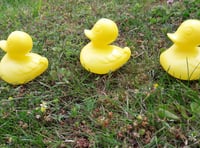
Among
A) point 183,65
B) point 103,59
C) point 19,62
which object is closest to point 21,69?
point 19,62

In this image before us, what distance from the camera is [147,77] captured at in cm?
224

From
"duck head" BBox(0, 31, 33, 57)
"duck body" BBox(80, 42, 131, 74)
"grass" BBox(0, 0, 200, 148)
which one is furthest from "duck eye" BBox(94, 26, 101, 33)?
"duck head" BBox(0, 31, 33, 57)

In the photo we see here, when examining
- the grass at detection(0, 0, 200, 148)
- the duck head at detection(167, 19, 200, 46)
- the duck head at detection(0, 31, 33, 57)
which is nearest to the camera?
the grass at detection(0, 0, 200, 148)

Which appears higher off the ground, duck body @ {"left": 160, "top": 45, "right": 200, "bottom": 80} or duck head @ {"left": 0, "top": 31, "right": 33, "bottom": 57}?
duck head @ {"left": 0, "top": 31, "right": 33, "bottom": 57}

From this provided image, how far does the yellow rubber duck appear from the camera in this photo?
2086mm

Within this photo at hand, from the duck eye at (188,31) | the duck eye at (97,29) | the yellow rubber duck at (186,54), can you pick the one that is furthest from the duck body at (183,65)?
the duck eye at (97,29)

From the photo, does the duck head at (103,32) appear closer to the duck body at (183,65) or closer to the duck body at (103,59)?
the duck body at (103,59)

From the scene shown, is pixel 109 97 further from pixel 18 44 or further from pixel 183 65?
Answer: pixel 18 44

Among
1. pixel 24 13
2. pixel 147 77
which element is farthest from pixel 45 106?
pixel 24 13

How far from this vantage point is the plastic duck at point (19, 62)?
223 centimetres

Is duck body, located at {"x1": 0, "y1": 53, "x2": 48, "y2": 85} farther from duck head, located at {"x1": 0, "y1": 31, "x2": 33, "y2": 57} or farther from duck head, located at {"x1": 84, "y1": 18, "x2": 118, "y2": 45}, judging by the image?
duck head, located at {"x1": 84, "y1": 18, "x2": 118, "y2": 45}

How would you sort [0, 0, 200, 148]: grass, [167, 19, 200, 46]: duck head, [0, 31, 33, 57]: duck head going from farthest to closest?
[0, 31, 33, 57]: duck head, [167, 19, 200, 46]: duck head, [0, 0, 200, 148]: grass

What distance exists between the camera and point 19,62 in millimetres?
2279

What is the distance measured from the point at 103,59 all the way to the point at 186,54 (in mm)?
481
